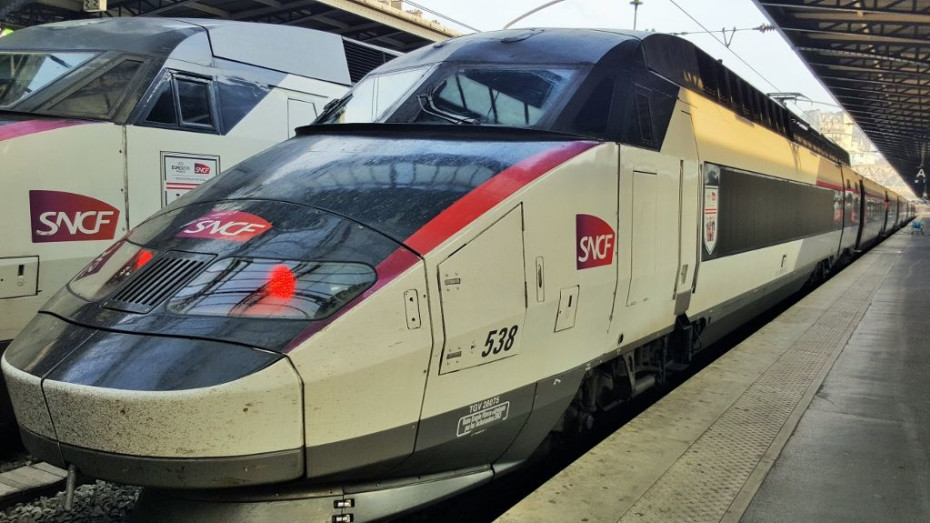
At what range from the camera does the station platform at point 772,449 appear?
11.5 ft

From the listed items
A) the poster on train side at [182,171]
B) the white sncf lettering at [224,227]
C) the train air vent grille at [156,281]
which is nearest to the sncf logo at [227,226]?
the white sncf lettering at [224,227]

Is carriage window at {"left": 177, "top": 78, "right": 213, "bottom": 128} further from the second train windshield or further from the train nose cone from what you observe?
the train nose cone

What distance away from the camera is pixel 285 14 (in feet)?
66.0

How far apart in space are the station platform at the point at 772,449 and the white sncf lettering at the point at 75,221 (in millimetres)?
3582

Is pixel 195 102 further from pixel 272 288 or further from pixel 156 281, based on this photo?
pixel 272 288

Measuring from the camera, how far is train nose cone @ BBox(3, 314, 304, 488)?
2498mm

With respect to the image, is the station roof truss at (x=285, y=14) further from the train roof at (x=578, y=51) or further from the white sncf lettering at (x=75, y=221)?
the train roof at (x=578, y=51)

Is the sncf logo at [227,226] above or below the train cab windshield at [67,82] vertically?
below

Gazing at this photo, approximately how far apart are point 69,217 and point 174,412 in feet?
10.5

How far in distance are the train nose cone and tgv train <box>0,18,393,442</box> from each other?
255 cm

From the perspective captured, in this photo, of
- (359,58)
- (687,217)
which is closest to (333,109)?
(687,217)

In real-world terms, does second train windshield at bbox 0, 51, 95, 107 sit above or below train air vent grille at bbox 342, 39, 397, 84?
below

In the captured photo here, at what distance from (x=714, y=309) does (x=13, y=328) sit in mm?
5175

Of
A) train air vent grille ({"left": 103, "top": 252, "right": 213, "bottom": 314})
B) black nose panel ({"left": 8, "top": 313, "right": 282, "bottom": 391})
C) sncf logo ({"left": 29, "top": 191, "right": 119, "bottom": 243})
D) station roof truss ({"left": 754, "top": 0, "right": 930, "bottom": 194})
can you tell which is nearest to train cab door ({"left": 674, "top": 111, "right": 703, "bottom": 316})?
train air vent grille ({"left": 103, "top": 252, "right": 213, "bottom": 314})
